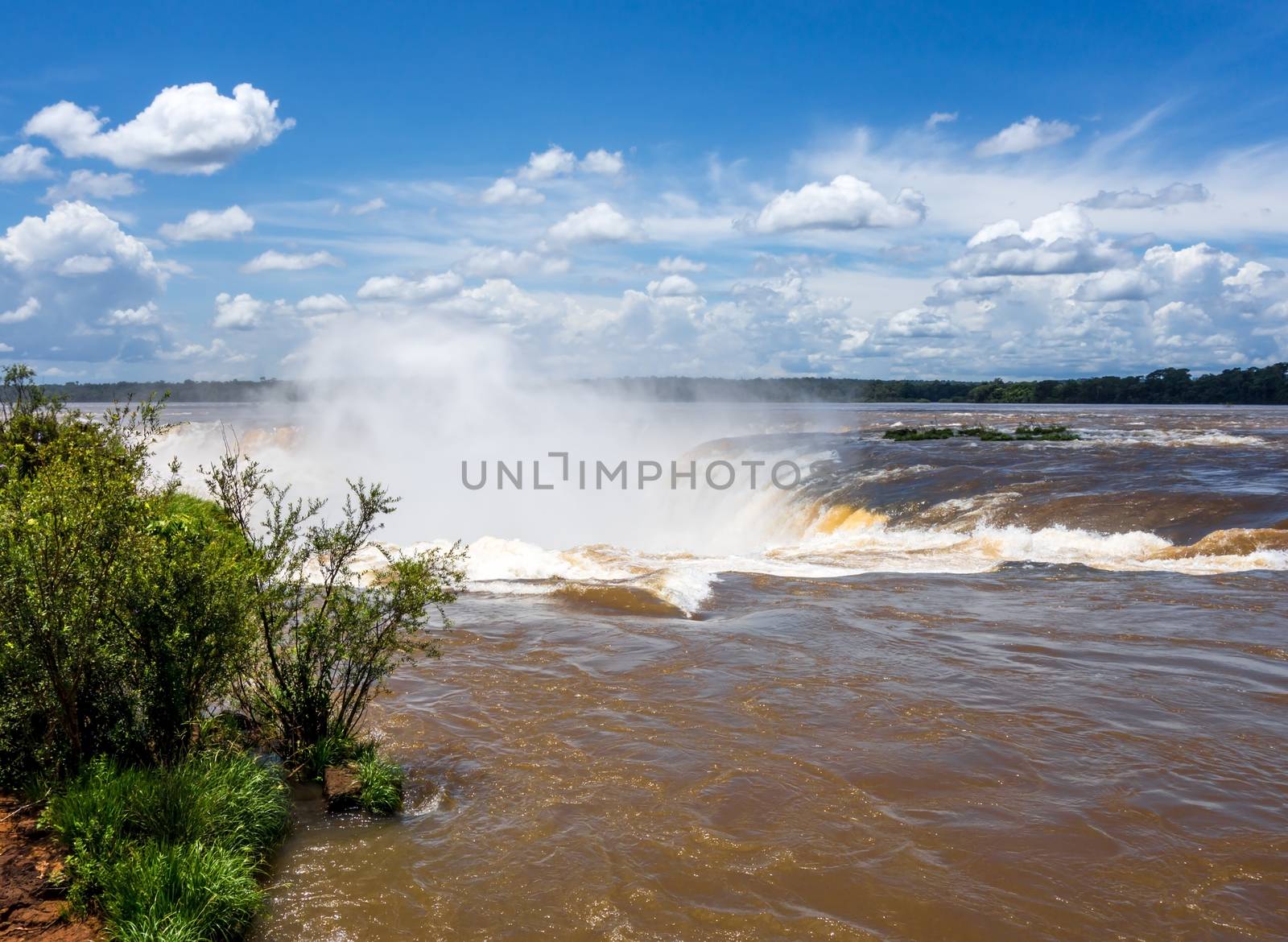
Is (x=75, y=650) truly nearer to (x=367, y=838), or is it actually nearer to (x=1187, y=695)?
(x=367, y=838)

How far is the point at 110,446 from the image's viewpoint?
8672 millimetres

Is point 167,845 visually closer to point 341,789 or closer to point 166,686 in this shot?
point 166,686

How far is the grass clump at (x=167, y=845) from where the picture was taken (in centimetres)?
502

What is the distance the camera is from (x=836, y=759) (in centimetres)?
847

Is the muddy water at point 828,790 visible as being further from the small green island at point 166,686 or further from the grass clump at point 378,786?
the small green island at point 166,686

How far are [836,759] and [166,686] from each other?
5.97 m

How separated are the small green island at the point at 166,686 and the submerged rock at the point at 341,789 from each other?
0.04ft

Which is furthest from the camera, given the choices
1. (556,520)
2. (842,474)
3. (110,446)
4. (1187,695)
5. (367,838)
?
(556,520)

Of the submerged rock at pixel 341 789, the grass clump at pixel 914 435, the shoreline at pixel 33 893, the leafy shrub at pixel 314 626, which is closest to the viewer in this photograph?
the shoreline at pixel 33 893

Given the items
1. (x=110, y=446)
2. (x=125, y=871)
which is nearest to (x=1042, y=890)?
(x=125, y=871)

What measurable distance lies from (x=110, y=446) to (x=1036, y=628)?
1275 cm

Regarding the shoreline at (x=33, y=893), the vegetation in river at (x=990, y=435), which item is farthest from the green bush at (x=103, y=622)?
the vegetation in river at (x=990, y=435)

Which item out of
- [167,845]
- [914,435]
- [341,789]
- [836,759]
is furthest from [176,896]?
[914,435]

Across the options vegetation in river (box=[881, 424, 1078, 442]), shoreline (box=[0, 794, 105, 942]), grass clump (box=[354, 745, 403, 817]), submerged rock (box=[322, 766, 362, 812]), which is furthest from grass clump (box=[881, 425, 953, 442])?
shoreline (box=[0, 794, 105, 942])
